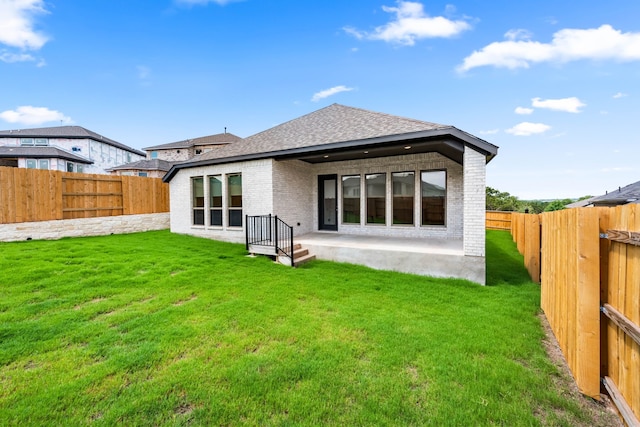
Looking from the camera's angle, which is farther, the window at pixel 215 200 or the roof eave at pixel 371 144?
the window at pixel 215 200

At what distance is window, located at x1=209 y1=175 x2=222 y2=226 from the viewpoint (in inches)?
396

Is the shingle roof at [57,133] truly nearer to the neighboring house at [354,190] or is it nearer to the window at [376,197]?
the neighboring house at [354,190]

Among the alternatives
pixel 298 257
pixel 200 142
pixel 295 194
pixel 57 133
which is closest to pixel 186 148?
pixel 200 142

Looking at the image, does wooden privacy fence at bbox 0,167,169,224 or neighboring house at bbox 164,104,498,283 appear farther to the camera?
wooden privacy fence at bbox 0,167,169,224

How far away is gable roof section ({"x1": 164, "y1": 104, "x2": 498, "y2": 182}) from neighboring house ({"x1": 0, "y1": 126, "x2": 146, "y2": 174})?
21792 mm

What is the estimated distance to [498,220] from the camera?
15.1 metres

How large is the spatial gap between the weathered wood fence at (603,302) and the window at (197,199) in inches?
418

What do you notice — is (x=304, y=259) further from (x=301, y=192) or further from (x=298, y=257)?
(x=301, y=192)

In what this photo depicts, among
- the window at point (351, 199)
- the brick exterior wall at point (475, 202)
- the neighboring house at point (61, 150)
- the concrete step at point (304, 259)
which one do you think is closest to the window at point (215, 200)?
the concrete step at point (304, 259)

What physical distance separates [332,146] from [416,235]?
13.3 ft

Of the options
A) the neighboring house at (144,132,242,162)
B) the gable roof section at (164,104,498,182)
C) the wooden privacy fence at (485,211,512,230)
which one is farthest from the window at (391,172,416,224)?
the neighboring house at (144,132,242,162)

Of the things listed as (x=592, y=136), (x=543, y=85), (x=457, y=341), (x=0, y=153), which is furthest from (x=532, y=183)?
(x=0, y=153)

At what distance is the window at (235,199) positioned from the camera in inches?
374

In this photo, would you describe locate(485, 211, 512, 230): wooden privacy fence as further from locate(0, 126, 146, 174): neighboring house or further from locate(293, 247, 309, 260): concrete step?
locate(0, 126, 146, 174): neighboring house
